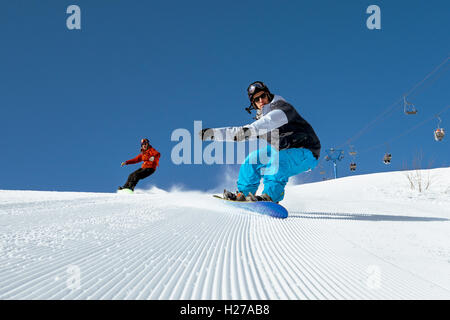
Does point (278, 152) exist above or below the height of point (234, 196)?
above

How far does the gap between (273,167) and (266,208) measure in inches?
20.9

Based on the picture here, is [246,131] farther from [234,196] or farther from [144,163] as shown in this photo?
[144,163]

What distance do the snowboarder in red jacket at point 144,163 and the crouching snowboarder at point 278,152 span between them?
5315mm

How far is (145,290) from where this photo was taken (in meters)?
0.54

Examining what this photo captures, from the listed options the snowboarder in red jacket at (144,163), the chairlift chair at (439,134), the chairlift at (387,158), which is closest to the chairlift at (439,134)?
the chairlift chair at (439,134)

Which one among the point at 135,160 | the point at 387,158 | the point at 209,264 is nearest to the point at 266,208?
the point at 209,264

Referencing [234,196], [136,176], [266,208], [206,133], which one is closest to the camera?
[266,208]

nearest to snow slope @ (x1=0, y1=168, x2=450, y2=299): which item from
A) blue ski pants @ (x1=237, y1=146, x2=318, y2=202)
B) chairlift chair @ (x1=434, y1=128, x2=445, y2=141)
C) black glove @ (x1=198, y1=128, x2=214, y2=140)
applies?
black glove @ (x1=198, y1=128, x2=214, y2=140)

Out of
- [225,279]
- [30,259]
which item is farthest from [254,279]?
[30,259]

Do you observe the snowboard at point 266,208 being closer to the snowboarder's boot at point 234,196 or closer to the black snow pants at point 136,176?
the snowboarder's boot at point 234,196

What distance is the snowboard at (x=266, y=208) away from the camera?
2047 millimetres

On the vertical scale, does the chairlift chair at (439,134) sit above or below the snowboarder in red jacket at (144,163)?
above

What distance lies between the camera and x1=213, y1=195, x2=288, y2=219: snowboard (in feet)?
6.72

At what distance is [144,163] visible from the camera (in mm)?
7688
